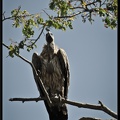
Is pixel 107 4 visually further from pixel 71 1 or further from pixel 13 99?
pixel 13 99

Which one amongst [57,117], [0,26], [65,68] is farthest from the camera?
[65,68]

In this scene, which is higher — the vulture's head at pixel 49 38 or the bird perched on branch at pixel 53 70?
the vulture's head at pixel 49 38

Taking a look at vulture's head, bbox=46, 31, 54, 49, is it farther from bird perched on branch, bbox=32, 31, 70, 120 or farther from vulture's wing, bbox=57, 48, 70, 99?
vulture's wing, bbox=57, 48, 70, 99

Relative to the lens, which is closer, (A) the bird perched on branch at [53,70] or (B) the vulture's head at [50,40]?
(A) the bird perched on branch at [53,70]

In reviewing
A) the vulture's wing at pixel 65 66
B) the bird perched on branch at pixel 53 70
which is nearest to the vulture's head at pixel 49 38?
the bird perched on branch at pixel 53 70

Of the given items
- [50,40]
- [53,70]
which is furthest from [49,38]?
[53,70]

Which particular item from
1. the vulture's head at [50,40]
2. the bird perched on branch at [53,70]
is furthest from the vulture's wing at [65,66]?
the vulture's head at [50,40]

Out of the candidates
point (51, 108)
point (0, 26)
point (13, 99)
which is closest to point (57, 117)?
point (51, 108)

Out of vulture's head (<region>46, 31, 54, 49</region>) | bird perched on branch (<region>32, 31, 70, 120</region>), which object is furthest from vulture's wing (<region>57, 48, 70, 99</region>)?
vulture's head (<region>46, 31, 54, 49</region>)

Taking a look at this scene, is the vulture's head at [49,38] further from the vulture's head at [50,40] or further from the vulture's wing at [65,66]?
the vulture's wing at [65,66]

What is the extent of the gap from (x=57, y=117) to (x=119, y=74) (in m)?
3.87

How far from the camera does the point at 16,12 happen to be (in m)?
7.13

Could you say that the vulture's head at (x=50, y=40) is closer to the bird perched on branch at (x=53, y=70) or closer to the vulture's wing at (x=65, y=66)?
the bird perched on branch at (x=53, y=70)

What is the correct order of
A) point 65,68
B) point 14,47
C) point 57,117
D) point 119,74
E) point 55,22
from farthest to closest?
point 65,68, point 57,117, point 55,22, point 14,47, point 119,74
